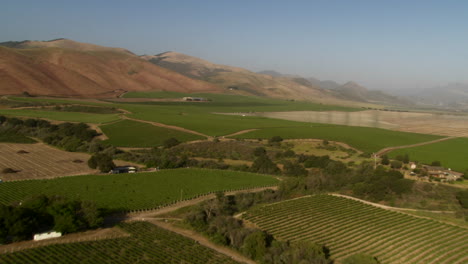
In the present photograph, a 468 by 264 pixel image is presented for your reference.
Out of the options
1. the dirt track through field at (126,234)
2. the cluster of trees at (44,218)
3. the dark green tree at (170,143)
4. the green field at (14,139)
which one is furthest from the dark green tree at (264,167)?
the green field at (14,139)

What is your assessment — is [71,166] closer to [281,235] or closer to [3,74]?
[281,235]

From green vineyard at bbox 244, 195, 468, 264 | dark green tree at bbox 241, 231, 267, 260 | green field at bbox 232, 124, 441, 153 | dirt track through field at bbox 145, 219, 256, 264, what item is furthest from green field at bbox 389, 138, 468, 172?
dirt track through field at bbox 145, 219, 256, 264

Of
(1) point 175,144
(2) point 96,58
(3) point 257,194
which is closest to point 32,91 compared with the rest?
(2) point 96,58

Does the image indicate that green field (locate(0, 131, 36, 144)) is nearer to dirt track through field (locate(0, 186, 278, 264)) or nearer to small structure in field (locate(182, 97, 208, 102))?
dirt track through field (locate(0, 186, 278, 264))

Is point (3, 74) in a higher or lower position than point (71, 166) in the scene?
higher

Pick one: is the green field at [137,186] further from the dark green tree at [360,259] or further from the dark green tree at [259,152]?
the dark green tree at [360,259]

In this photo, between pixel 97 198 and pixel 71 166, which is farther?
pixel 71 166

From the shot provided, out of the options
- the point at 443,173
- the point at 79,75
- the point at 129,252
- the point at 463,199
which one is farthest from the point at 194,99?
the point at 129,252
